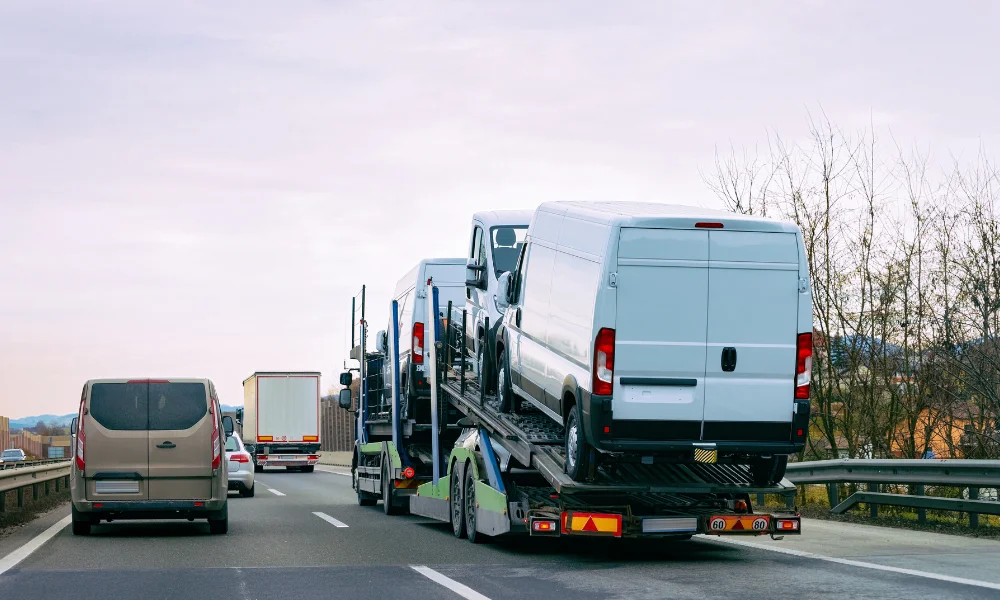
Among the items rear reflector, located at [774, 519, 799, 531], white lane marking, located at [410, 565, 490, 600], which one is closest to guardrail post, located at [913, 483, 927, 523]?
rear reflector, located at [774, 519, 799, 531]

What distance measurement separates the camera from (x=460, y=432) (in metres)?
15.6

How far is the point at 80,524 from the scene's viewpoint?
49.5 feet

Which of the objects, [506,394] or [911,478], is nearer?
[506,394]

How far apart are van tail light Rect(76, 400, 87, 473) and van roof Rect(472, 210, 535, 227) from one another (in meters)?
5.47

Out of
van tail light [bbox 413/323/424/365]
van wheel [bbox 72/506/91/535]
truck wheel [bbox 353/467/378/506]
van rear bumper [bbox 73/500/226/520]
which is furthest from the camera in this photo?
truck wheel [bbox 353/467/378/506]

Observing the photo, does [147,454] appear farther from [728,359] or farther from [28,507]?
[728,359]

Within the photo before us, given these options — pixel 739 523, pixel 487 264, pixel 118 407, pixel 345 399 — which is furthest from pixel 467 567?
pixel 345 399

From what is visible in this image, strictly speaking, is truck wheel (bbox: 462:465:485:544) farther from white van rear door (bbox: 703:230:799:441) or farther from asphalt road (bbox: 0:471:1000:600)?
white van rear door (bbox: 703:230:799:441)

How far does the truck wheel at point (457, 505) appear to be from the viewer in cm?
1415

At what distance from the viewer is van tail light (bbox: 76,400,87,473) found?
1478 cm

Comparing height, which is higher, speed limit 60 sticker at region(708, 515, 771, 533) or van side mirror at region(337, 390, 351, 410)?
speed limit 60 sticker at region(708, 515, 771, 533)

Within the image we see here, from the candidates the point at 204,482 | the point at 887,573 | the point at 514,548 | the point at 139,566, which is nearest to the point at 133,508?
the point at 204,482

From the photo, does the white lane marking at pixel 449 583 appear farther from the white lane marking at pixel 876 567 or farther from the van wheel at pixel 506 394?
the white lane marking at pixel 876 567

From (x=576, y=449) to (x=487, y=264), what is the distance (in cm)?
494
